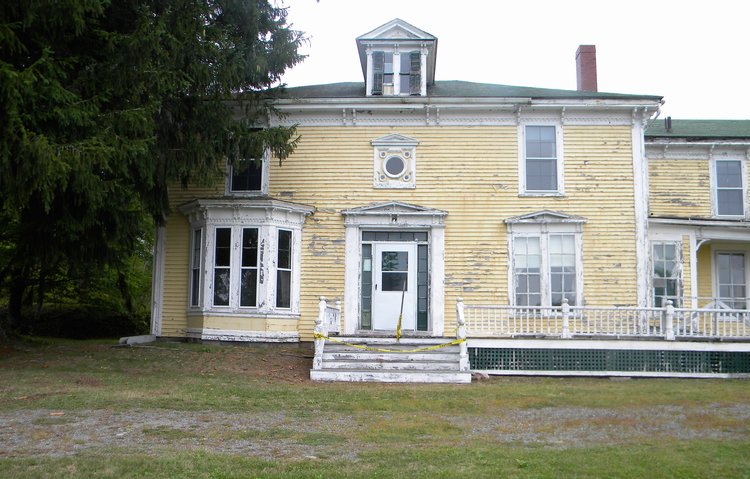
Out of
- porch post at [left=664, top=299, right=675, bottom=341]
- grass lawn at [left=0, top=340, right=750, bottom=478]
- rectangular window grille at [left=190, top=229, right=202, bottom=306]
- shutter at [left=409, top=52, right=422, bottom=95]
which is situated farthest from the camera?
shutter at [left=409, top=52, right=422, bottom=95]

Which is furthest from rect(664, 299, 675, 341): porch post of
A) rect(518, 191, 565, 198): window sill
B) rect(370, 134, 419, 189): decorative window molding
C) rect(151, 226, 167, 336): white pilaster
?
rect(151, 226, 167, 336): white pilaster

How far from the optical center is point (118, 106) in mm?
13148

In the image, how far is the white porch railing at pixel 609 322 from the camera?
47.4 feet

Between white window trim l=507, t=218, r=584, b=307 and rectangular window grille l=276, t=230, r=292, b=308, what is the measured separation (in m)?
5.48

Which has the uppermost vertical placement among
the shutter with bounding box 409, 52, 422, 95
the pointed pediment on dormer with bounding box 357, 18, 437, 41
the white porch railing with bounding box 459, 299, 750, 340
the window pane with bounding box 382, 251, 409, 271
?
the pointed pediment on dormer with bounding box 357, 18, 437, 41

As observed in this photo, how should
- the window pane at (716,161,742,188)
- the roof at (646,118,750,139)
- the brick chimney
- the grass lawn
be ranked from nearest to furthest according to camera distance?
the grass lawn
the window pane at (716,161,742,188)
the roof at (646,118,750,139)
the brick chimney

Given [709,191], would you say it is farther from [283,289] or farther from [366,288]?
[283,289]

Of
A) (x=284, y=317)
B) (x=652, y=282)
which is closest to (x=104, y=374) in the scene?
(x=284, y=317)

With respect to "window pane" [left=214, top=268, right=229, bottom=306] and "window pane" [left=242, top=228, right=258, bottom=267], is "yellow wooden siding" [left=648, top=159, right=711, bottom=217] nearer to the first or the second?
"window pane" [left=242, top=228, right=258, bottom=267]

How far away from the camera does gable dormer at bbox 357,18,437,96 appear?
17719 millimetres

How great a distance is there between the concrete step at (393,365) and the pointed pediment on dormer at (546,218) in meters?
4.76

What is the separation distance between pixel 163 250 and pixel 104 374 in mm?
5395

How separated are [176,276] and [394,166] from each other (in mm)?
6343

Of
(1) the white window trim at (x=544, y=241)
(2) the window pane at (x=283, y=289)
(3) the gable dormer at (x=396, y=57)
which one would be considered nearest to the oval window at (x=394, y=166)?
(3) the gable dormer at (x=396, y=57)
